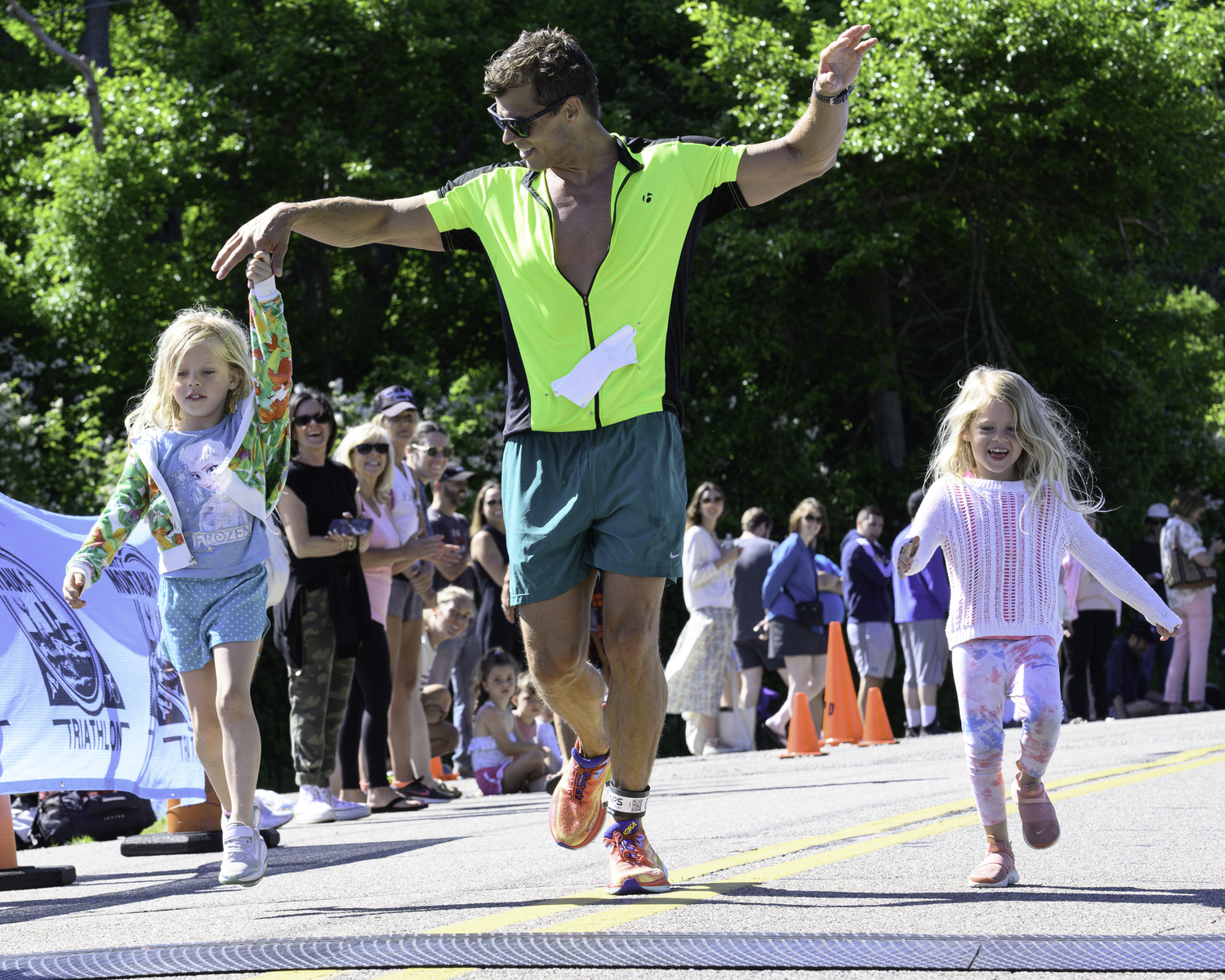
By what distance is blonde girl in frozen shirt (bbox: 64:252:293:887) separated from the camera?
4.95 meters

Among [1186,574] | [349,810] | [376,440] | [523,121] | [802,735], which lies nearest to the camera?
[523,121]

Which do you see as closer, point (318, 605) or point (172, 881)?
point (172, 881)

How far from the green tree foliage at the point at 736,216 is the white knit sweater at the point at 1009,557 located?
13759 mm

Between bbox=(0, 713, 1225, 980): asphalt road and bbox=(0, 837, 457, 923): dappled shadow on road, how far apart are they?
0.02 metres

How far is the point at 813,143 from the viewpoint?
4461 millimetres

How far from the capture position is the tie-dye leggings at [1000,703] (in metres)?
4.56

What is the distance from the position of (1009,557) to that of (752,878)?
1.21 meters

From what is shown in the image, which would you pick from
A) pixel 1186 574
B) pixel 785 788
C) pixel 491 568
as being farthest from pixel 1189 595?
pixel 785 788

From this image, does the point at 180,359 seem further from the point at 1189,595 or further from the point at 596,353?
the point at 1189,595

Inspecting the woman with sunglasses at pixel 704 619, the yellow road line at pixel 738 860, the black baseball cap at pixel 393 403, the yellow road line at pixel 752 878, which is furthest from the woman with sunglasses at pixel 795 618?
the yellow road line at pixel 752 878

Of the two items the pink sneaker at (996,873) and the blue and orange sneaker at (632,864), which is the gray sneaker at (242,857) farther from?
the pink sneaker at (996,873)

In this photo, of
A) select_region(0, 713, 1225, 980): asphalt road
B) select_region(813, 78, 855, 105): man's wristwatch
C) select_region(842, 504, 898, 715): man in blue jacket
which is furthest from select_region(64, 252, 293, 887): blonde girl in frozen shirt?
select_region(842, 504, 898, 715): man in blue jacket

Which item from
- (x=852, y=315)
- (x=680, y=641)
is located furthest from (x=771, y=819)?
(x=852, y=315)

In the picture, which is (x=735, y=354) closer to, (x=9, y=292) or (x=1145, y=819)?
(x=9, y=292)
